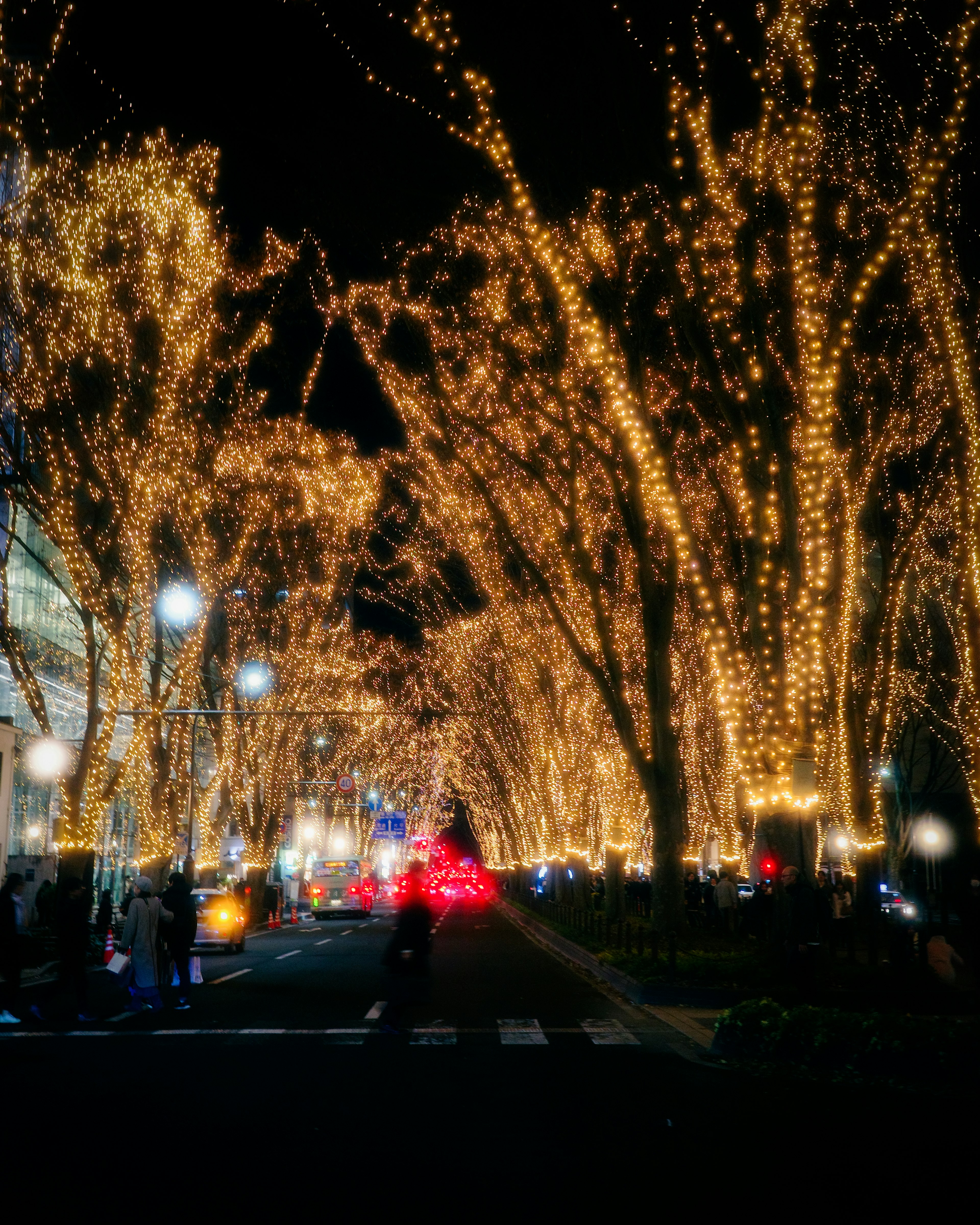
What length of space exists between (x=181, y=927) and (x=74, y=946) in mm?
1625

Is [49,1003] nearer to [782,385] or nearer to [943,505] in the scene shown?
[782,385]

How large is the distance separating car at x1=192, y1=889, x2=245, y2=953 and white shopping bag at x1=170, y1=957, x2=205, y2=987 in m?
7.91

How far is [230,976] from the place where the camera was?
2138 cm

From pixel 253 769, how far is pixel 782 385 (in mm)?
26760

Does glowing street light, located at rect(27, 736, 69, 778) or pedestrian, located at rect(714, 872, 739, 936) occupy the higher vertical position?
glowing street light, located at rect(27, 736, 69, 778)

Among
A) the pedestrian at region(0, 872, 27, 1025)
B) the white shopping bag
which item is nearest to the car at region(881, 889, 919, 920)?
the white shopping bag

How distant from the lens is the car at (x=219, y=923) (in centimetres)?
2797

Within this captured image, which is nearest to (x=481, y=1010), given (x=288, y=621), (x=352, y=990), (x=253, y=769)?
(x=352, y=990)

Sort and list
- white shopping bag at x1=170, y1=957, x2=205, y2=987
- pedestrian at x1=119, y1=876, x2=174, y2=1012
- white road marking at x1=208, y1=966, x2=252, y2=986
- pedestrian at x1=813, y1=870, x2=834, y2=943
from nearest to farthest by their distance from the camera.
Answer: pedestrian at x1=119, y1=876, x2=174, y2=1012 → white shopping bag at x1=170, y1=957, x2=205, y2=987 → white road marking at x1=208, y1=966, x2=252, y2=986 → pedestrian at x1=813, y1=870, x2=834, y2=943

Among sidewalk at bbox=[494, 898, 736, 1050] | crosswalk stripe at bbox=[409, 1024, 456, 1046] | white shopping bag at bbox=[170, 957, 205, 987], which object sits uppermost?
white shopping bag at bbox=[170, 957, 205, 987]

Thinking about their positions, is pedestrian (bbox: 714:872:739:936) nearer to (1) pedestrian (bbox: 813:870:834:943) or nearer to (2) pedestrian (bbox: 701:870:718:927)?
(2) pedestrian (bbox: 701:870:718:927)

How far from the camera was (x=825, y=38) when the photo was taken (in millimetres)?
13953

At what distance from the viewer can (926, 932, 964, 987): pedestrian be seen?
47.8 feet

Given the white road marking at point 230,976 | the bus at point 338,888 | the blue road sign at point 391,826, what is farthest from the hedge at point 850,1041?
the blue road sign at point 391,826
